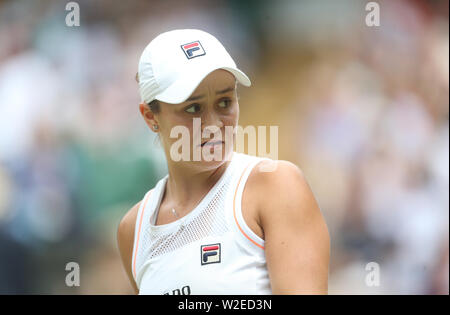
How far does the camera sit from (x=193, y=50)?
5.65 feet

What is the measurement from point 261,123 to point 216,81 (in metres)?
2.54

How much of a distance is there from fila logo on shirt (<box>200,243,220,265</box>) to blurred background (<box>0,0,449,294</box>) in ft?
7.53

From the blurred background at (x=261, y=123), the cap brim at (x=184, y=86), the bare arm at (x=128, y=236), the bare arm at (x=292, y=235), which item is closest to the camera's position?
the bare arm at (x=292, y=235)

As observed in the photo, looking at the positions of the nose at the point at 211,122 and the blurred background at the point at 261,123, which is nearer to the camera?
A: the nose at the point at 211,122

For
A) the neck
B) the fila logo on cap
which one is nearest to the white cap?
the fila logo on cap

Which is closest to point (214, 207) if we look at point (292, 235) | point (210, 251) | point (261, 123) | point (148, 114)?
point (210, 251)

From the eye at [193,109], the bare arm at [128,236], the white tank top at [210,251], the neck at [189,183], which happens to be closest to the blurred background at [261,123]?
the bare arm at [128,236]

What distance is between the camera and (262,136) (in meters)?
4.60

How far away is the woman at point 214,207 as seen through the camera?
1.57m

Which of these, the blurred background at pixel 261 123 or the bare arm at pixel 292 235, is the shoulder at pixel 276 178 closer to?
the bare arm at pixel 292 235

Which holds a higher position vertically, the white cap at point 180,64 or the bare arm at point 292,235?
the white cap at point 180,64

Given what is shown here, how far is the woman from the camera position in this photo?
157cm

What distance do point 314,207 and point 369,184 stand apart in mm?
2460

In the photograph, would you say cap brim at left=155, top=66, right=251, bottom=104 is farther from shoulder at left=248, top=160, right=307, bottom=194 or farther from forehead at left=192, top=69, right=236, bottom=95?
shoulder at left=248, top=160, right=307, bottom=194
